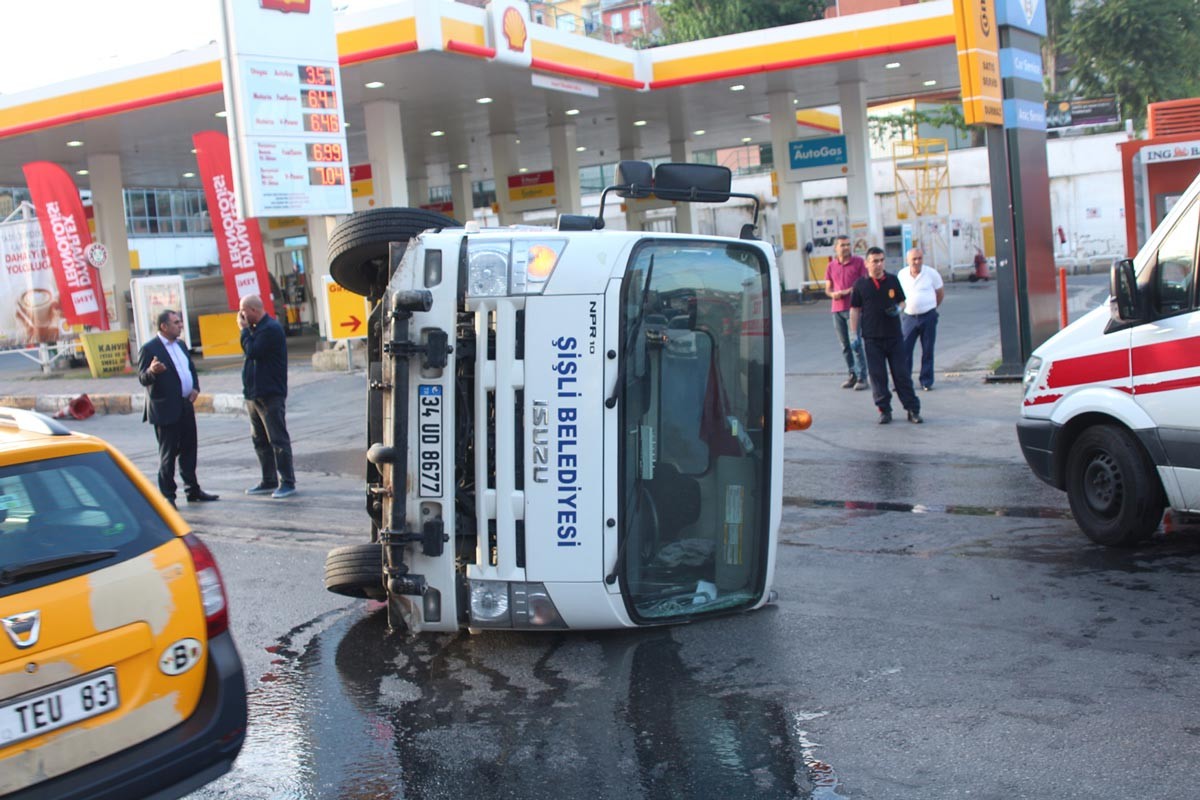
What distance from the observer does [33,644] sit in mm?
3383

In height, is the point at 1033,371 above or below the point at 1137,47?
below

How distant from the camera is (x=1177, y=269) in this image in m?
6.34

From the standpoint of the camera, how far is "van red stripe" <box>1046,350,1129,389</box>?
6648 millimetres

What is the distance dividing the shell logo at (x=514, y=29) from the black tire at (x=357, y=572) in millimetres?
16578

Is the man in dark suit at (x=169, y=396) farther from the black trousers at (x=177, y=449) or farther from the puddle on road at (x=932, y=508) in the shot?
the puddle on road at (x=932, y=508)

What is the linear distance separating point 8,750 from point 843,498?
6.58 m

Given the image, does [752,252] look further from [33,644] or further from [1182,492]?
[33,644]

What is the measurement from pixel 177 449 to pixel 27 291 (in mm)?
17004

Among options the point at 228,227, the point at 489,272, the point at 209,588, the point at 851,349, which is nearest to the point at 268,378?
the point at 489,272

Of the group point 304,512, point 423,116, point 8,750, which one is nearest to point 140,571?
point 8,750

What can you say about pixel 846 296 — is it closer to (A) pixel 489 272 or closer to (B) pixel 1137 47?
(A) pixel 489 272

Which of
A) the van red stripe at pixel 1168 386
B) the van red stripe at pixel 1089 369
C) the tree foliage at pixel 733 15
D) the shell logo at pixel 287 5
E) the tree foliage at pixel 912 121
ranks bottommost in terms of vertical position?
the van red stripe at pixel 1168 386

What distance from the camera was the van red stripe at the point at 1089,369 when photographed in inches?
262

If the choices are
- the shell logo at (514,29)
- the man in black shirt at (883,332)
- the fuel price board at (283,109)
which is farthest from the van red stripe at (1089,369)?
the shell logo at (514,29)
